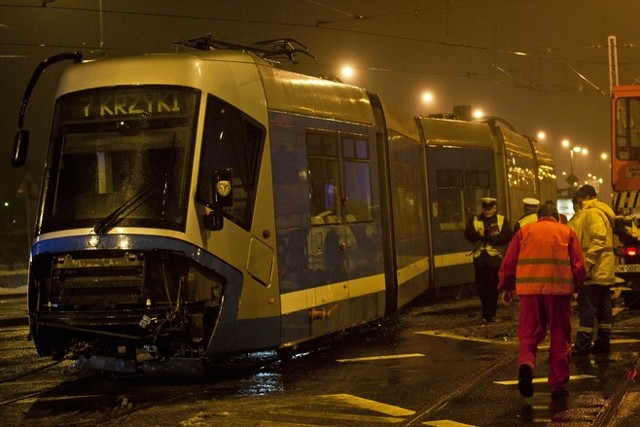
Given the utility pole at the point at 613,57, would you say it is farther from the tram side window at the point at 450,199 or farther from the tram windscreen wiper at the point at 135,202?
the tram windscreen wiper at the point at 135,202

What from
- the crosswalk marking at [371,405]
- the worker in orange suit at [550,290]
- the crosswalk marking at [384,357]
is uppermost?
the worker in orange suit at [550,290]

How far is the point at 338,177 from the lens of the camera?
13.1 meters

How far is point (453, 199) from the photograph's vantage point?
20.5 m

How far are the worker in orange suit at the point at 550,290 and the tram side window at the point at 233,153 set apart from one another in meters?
2.78

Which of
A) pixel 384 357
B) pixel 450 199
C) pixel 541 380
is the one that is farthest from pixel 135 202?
pixel 450 199

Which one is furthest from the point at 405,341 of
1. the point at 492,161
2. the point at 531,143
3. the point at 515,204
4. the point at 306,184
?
the point at 531,143

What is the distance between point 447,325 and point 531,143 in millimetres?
12587

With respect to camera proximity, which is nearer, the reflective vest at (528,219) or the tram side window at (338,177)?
the tram side window at (338,177)

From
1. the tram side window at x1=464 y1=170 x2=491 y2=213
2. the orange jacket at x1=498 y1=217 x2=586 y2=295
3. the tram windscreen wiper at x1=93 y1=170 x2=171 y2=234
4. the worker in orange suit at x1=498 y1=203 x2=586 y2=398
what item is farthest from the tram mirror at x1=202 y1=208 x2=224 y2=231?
the tram side window at x1=464 y1=170 x2=491 y2=213

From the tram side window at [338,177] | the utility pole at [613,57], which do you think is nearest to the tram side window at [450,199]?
the tram side window at [338,177]

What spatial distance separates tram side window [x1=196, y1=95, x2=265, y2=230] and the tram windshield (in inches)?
6.9

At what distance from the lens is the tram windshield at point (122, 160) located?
1031 centimetres

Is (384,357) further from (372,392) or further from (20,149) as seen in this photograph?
(20,149)

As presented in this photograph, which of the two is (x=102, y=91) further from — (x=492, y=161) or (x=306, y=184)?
(x=492, y=161)
